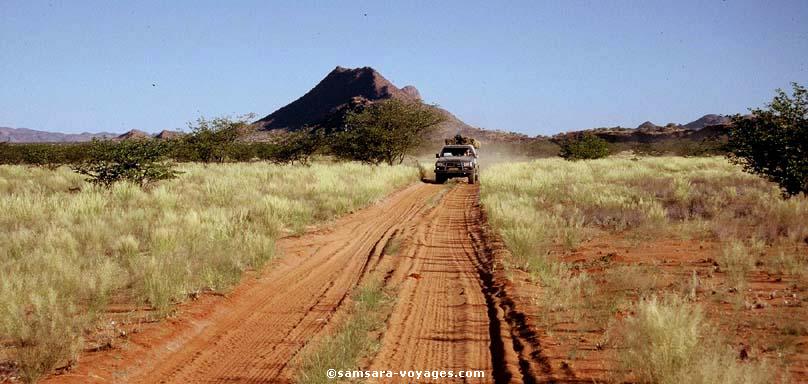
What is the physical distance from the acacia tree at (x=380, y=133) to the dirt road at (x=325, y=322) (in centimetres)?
2741

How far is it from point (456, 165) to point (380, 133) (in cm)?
1034

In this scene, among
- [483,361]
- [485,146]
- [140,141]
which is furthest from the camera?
[485,146]

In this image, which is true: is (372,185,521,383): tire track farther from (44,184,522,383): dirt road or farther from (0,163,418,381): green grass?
(0,163,418,381): green grass

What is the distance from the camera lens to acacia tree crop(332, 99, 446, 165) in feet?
127

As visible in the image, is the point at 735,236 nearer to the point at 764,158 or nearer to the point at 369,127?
the point at 764,158

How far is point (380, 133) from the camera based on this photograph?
3803 centimetres

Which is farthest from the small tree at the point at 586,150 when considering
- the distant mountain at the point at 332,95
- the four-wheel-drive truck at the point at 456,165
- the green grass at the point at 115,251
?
the distant mountain at the point at 332,95

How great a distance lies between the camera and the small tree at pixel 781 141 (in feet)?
50.5

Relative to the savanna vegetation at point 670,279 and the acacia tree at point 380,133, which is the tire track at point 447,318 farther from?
the acacia tree at point 380,133

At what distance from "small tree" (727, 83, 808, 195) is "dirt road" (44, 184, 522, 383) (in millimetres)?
10726

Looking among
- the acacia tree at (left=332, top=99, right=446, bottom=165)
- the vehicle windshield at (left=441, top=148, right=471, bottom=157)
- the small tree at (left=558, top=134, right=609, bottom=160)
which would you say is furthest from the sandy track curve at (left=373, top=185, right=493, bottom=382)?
the small tree at (left=558, top=134, right=609, bottom=160)

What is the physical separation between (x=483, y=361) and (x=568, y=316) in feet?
5.85

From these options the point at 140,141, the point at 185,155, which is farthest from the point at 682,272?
the point at 185,155

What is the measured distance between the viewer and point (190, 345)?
18.7 feet
